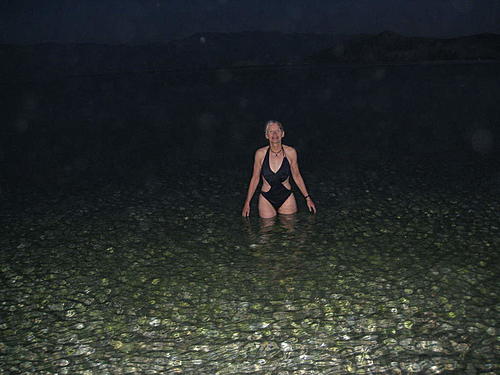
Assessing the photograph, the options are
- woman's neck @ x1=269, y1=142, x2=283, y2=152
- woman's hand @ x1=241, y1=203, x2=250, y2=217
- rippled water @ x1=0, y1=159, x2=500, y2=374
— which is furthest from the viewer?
woman's hand @ x1=241, y1=203, x2=250, y2=217

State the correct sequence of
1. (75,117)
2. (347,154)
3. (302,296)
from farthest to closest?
(75,117) < (347,154) < (302,296)

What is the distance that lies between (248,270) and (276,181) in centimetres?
178

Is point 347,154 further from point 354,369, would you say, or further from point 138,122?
point 138,122

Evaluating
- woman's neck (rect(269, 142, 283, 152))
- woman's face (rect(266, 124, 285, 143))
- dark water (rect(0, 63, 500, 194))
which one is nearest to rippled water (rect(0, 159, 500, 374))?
woman's neck (rect(269, 142, 283, 152))

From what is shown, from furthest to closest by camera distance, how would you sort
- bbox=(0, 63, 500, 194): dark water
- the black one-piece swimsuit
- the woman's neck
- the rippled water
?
bbox=(0, 63, 500, 194): dark water → the black one-piece swimsuit → the woman's neck → the rippled water

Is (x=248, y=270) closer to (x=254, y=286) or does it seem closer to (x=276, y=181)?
(x=254, y=286)

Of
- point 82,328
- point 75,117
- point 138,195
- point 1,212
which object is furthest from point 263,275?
point 75,117

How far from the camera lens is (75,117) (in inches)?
1006

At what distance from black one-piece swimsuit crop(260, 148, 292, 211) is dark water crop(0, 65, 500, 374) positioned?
435 mm

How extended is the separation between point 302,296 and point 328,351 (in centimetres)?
111

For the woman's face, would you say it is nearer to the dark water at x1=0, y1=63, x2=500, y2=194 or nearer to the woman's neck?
the woman's neck

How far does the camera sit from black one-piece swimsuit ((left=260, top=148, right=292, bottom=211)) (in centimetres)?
768

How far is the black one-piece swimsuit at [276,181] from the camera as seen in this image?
25.2 feet

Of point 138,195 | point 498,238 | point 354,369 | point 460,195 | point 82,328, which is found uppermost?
point 138,195
